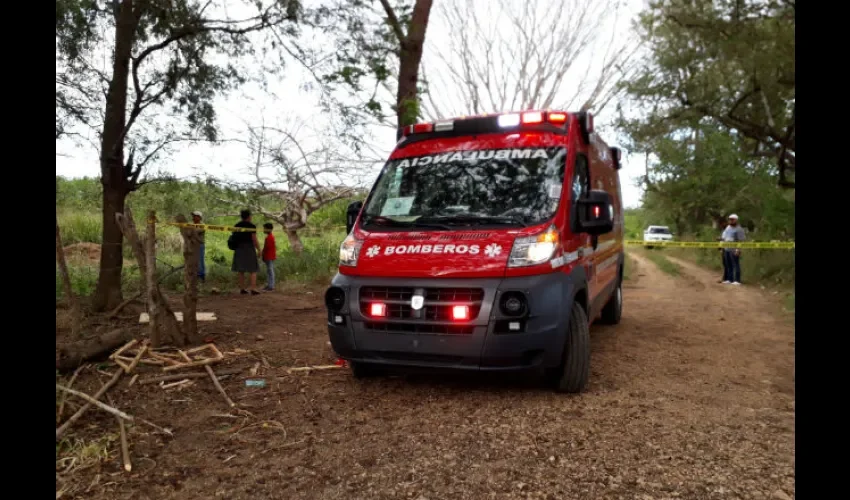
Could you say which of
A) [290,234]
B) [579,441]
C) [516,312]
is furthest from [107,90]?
[290,234]

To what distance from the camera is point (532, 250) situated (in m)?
4.08

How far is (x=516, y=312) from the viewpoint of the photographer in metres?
3.96

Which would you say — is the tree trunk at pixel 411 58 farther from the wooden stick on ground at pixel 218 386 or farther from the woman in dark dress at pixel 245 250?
the wooden stick on ground at pixel 218 386

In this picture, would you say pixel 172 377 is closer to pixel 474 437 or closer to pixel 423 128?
pixel 474 437

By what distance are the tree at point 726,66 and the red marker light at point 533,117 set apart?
400 inches

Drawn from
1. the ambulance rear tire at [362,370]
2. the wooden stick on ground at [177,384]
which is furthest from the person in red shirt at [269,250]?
the ambulance rear tire at [362,370]

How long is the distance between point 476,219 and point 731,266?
1217cm

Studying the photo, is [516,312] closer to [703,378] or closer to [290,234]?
[703,378]

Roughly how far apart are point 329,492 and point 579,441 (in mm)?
1611

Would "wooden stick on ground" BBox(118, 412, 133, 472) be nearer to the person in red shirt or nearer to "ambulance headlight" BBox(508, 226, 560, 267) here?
"ambulance headlight" BBox(508, 226, 560, 267)

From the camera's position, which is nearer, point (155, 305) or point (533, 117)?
point (533, 117)

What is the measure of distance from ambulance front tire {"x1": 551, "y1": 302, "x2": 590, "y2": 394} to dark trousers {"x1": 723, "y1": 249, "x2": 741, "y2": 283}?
458 inches

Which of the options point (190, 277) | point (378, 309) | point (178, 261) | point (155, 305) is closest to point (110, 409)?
point (378, 309)

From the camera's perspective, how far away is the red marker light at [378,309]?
420 cm
